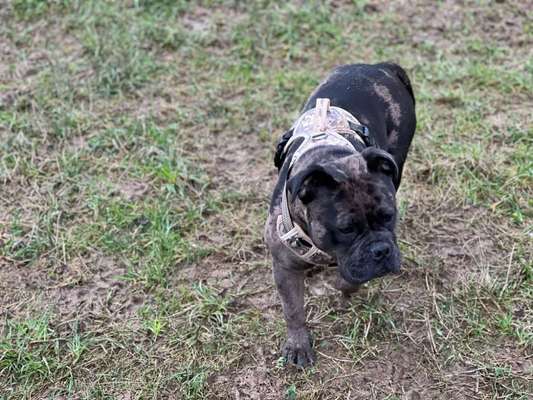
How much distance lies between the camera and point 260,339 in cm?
440

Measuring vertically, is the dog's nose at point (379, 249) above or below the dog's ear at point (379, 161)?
below

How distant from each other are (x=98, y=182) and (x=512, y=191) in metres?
3.50

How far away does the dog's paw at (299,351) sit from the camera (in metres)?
4.20

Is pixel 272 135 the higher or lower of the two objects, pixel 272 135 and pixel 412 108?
the lower

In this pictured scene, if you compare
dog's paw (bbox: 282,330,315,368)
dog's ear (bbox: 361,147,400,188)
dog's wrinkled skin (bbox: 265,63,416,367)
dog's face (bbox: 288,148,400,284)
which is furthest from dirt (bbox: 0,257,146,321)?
dog's ear (bbox: 361,147,400,188)

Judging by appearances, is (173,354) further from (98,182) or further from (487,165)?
(487,165)

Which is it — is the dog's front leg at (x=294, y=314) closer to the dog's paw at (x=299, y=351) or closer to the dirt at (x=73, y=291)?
the dog's paw at (x=299, y=351)

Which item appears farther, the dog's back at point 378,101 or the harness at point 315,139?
the dog's back at point 378,101

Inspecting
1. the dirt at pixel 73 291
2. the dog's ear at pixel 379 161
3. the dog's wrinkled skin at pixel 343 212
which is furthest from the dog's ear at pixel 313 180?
the dirt at pixel 73 291

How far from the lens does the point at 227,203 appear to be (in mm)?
5469

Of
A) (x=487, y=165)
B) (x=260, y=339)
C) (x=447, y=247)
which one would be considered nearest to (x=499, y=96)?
(x=487, y=165)

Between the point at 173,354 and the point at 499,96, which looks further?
the point at 499,96

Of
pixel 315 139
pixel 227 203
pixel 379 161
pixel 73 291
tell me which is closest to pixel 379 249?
pixel 379 161

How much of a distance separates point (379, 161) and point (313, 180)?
0.38 meters
